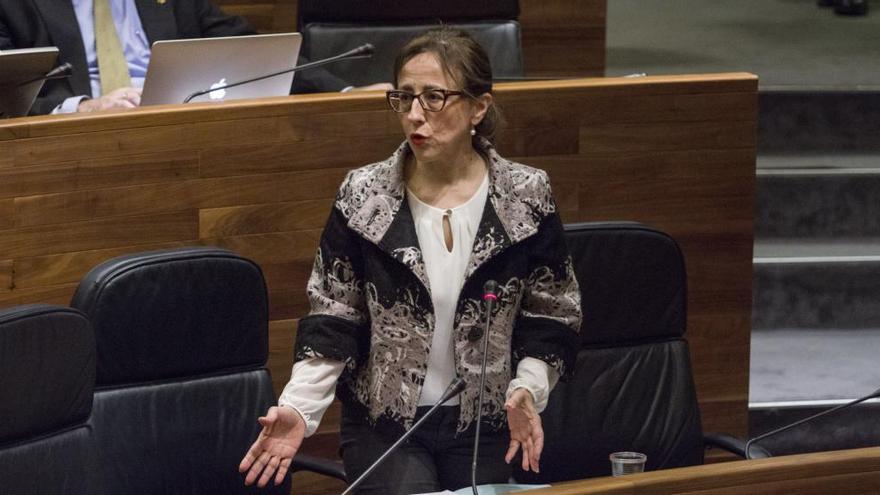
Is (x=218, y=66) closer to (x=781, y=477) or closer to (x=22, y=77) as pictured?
(x=22, y=77)

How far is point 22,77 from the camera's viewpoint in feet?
7.39

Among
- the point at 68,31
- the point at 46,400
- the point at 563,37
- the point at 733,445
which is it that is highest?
the point at 68,31

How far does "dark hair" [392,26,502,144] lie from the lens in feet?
5.72

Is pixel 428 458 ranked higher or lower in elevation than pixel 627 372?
higher

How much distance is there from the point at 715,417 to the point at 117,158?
1.04m

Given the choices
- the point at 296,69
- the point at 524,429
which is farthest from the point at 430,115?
the point at 296,69

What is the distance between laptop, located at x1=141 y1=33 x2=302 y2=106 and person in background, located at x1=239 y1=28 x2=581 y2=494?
0.69 m

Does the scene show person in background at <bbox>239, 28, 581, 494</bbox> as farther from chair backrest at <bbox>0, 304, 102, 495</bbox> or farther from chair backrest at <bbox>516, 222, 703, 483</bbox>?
chair backrest at <bbox>516, 222, 703, 483</bbox>

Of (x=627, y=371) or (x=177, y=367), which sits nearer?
(x=177, y=367)

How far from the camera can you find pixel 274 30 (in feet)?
11.0

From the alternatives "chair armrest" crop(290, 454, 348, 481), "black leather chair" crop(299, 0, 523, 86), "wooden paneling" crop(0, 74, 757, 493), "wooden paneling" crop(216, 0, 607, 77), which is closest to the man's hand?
"wooden paneling" crop(0, 74, 757, 493)

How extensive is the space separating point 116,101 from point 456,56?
869 millimetres

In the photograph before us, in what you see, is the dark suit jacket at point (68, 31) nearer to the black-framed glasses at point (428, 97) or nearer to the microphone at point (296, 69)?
the microphone at point (296, 69)

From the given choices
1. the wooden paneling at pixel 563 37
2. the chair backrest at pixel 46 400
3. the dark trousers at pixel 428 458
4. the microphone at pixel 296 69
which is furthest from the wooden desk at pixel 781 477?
the wooden paneling at pixel 563 37
